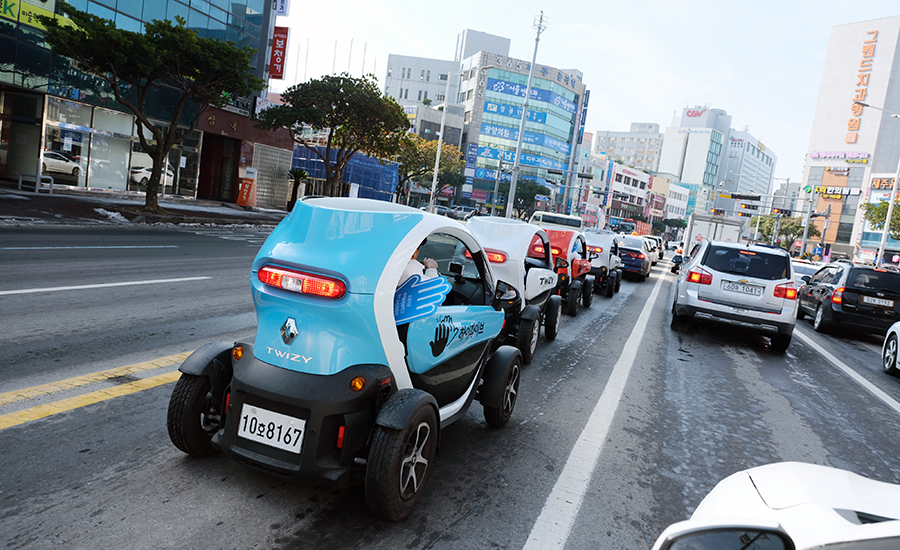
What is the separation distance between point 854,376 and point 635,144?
193 metres

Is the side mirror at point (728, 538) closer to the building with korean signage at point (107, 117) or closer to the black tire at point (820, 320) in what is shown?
the black tire at point (820, 320)

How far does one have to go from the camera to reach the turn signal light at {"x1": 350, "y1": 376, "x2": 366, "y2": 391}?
312cm

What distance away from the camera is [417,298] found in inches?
140

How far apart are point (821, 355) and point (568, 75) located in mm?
87373

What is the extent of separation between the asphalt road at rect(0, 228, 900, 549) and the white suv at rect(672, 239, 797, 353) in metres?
0.55

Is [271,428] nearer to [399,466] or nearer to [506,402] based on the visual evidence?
[399,466]

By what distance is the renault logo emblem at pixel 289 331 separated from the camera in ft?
10.4

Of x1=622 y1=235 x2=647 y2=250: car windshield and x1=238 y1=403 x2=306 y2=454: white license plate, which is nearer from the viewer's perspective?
x1=238 y1=403 x2=306 y2=454: white license plate

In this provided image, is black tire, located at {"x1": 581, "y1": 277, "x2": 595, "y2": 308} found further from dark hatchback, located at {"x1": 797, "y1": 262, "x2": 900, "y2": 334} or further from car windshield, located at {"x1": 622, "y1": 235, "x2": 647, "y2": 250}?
car windshield, located at {"x1": 622, "y1": 235, "x2": 647, "y2": 250}

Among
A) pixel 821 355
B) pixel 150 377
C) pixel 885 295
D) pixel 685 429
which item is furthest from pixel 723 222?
pixel 150 377

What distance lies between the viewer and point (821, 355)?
10656mm

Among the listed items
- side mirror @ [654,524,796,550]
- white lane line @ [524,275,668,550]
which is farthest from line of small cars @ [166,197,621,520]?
side mirror @ [654,524,796,550]

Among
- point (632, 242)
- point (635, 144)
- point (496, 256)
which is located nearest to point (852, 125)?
point (635, 144)

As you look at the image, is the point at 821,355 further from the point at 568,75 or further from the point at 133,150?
the point at 568,75
